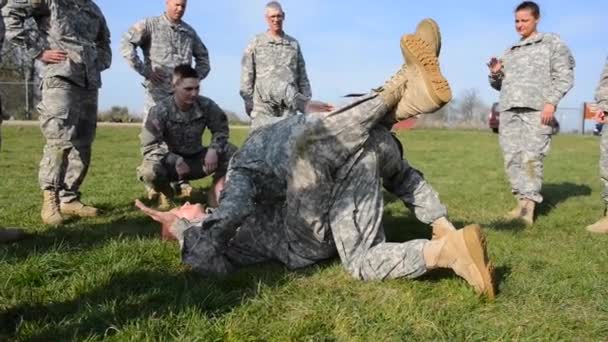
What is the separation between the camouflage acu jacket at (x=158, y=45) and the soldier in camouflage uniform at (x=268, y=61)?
71cm

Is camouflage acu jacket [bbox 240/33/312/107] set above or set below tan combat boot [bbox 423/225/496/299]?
above

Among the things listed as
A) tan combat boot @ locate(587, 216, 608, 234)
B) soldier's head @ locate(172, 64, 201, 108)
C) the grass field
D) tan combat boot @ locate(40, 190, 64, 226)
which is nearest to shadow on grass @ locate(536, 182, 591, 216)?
tan combat boot @ locate(587, 216, 608, 234)

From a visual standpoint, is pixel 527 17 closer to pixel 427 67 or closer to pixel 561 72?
pixel 561 72

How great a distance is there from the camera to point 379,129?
333cm

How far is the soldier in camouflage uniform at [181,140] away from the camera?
530 centimetres

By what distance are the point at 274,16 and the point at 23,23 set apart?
2.52 m

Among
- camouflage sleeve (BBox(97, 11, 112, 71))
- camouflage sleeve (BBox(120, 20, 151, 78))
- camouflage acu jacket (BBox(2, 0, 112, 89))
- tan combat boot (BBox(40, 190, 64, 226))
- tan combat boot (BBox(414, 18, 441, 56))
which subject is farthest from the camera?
camouflage sleeve (BBox(120, 20, 151, 78))

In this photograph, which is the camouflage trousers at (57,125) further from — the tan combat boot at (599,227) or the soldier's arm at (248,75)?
the tan combat boot at (599,227)

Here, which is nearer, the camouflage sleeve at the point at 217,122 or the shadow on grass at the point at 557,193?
the camouflage sleeve at the point at 217,122

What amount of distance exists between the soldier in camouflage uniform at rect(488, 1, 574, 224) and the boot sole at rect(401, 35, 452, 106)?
9.61ft

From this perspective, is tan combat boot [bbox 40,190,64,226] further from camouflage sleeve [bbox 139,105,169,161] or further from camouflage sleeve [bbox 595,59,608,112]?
camouflage sleeve [bbox 595,59,608,112]

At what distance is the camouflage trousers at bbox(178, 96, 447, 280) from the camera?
10.2 feet

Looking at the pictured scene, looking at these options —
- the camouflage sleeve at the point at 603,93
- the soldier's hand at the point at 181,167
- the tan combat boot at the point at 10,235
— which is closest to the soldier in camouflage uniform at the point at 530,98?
the camouflage sleeve at the point at 603,93

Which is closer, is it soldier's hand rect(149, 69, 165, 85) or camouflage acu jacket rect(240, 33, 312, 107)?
soldier's hand rect(149, 69, 165, 85)
